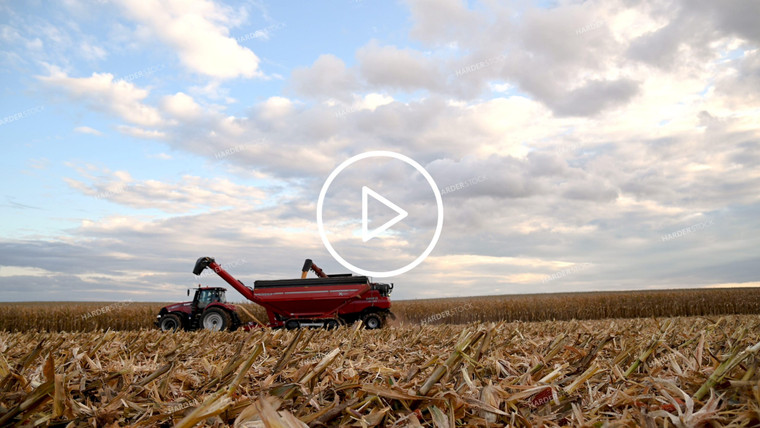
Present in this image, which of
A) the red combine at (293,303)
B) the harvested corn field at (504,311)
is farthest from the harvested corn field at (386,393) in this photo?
the harvested corn field at (504,311)

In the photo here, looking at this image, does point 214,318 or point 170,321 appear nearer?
point 214,318

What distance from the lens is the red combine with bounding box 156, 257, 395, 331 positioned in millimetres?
18453

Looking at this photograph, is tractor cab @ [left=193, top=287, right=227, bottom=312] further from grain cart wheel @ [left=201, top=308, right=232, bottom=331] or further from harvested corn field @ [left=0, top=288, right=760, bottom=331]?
harvested corn field @ [left=0, top=288, right=760, bottom=331]

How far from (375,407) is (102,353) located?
268 cm

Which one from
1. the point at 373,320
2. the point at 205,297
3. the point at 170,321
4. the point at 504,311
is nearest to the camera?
the point at 170,321

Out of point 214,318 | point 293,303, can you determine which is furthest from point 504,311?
point 214,318

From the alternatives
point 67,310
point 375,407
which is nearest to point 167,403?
point 375,407

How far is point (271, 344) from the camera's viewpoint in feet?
13.0

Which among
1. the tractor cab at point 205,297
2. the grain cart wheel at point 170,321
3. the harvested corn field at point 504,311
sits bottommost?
the harvested corn field at point 504,311

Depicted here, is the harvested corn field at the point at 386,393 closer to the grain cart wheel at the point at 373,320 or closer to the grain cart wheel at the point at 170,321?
the grain cart wheel at the point at 373,320

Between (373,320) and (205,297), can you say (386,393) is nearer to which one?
(373,320)

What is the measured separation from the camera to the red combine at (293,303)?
60.5 feet

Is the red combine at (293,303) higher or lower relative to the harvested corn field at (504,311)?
higher

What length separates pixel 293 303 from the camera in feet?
60.9
